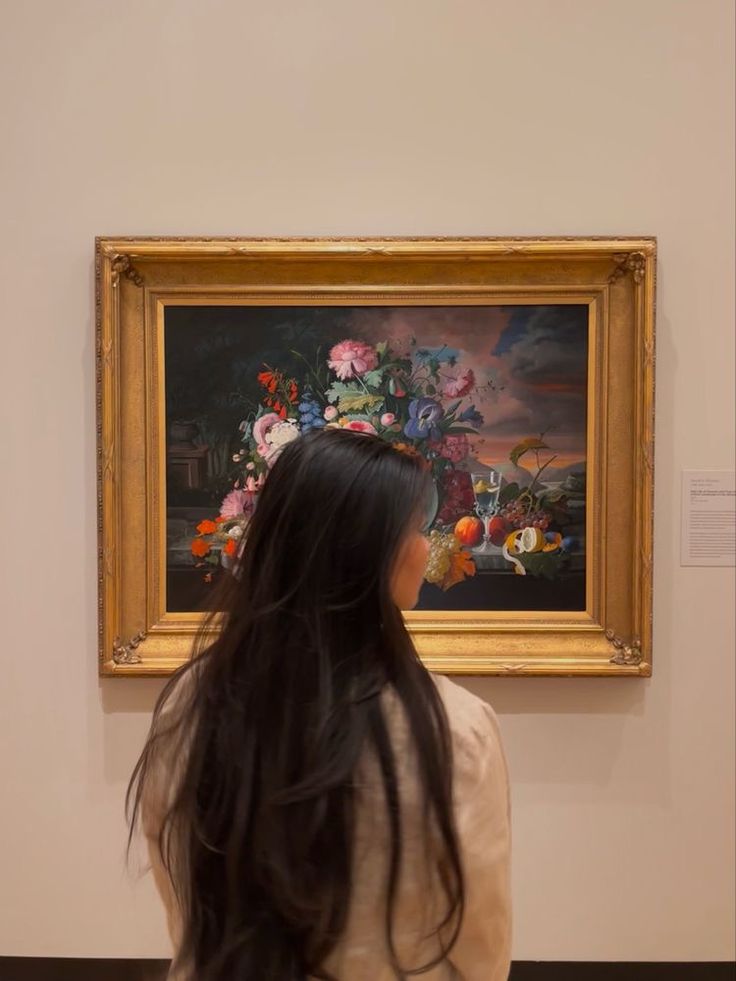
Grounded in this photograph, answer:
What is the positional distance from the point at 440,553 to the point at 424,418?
359 millimetres

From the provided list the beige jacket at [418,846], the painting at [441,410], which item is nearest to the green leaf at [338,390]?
the painting at [441,410]

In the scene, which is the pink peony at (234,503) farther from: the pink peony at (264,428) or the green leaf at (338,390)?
the green leaf at (338,390)

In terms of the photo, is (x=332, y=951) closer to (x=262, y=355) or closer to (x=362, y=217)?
(x=262, y=355)

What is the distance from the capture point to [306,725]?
99 cm

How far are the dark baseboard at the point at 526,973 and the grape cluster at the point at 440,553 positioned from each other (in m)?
1.11

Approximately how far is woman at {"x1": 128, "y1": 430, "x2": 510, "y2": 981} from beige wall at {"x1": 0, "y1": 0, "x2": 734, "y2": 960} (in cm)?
120

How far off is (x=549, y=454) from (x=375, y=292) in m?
0.63

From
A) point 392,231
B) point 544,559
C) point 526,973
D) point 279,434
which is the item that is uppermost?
point 392,231

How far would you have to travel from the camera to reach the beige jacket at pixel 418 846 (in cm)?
99

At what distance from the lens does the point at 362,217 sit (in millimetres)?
2154

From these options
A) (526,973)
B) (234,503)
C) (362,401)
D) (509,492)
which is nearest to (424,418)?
(362,401)

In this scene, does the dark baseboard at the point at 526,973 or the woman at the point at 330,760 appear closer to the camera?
the woman at the point at 330,760

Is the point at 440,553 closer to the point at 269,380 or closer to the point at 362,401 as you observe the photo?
the point at 362,401

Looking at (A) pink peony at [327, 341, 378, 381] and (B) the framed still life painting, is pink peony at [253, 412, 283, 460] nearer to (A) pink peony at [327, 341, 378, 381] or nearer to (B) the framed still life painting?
(B) the framed still life painting
